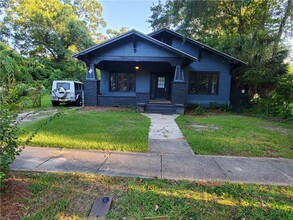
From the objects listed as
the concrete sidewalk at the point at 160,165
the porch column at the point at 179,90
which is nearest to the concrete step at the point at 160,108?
the porch column at the point at 179,90

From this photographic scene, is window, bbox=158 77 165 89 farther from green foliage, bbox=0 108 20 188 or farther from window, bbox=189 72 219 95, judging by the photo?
green foliage, bbox=0 108 20 188

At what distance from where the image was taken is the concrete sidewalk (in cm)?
335

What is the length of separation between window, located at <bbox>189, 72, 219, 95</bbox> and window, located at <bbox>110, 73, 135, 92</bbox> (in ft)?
14.7

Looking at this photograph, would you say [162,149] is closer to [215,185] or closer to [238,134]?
[215,185]

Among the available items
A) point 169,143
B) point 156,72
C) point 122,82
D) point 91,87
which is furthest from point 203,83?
point 169,143

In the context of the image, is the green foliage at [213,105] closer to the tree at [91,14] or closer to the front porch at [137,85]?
the front porch at [137,85]

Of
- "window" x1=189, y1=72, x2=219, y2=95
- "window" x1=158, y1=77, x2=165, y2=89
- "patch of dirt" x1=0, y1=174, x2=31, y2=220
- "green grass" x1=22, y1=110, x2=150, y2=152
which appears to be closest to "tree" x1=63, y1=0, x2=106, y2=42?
"window" x1=158, y1=77, x2=165, y2=89

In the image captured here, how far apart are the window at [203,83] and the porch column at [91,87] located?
22.6 feet

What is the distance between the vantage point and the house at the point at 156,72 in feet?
38.9

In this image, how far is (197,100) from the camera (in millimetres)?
14445

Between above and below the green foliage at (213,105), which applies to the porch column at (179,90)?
above

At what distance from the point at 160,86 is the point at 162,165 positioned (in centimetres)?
1182

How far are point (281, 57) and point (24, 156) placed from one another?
46.9 ft

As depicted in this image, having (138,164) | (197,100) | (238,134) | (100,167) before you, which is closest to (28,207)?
(100,167)
